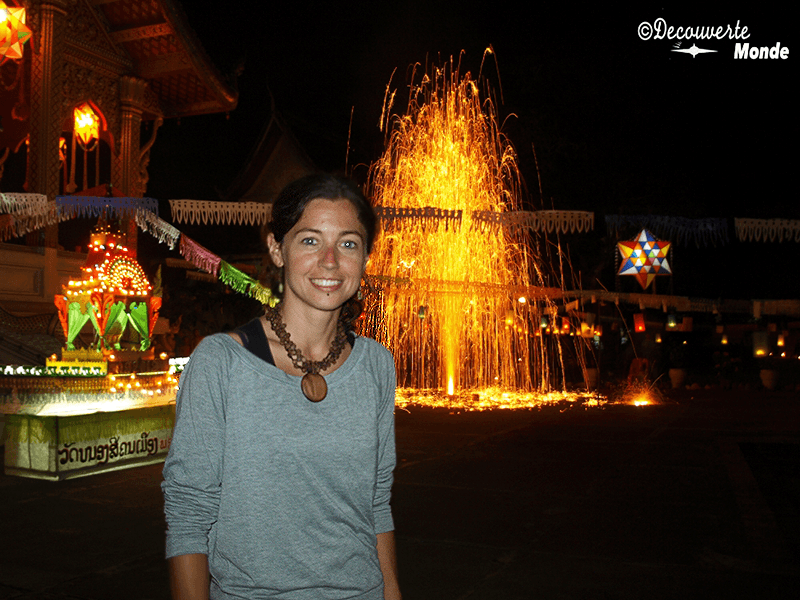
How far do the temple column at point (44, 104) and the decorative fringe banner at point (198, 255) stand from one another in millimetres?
2223

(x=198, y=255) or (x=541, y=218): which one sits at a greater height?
(x=541, y=218)

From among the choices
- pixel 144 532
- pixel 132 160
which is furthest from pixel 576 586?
pixel 132 160

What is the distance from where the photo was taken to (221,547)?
68.4 inches

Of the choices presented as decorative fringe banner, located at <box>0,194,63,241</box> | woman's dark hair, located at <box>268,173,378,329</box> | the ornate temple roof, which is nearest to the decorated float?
decorative fringe banner, located at <box>0,194,63,241</box>

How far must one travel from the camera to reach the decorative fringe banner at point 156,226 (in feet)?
33.6

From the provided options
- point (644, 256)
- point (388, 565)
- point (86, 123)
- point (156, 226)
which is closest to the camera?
point (388, 565)

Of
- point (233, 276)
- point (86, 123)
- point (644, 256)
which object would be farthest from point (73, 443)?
point (644, 256)

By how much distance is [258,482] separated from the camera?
1712mm

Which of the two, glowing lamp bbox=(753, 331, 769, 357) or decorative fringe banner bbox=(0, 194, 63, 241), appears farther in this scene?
glowing lamp bbox=(753, 331, 769, 357)

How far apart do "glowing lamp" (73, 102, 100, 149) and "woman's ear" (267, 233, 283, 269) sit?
12901 millimetres

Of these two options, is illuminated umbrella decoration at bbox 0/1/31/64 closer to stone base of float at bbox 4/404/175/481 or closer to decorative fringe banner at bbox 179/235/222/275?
decorative fringe banner at bbox 179/235/222/275

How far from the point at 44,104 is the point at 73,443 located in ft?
22.3

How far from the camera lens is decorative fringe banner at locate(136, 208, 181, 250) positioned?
1025cm

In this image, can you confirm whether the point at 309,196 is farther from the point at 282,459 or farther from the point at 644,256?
the point at 644,256
